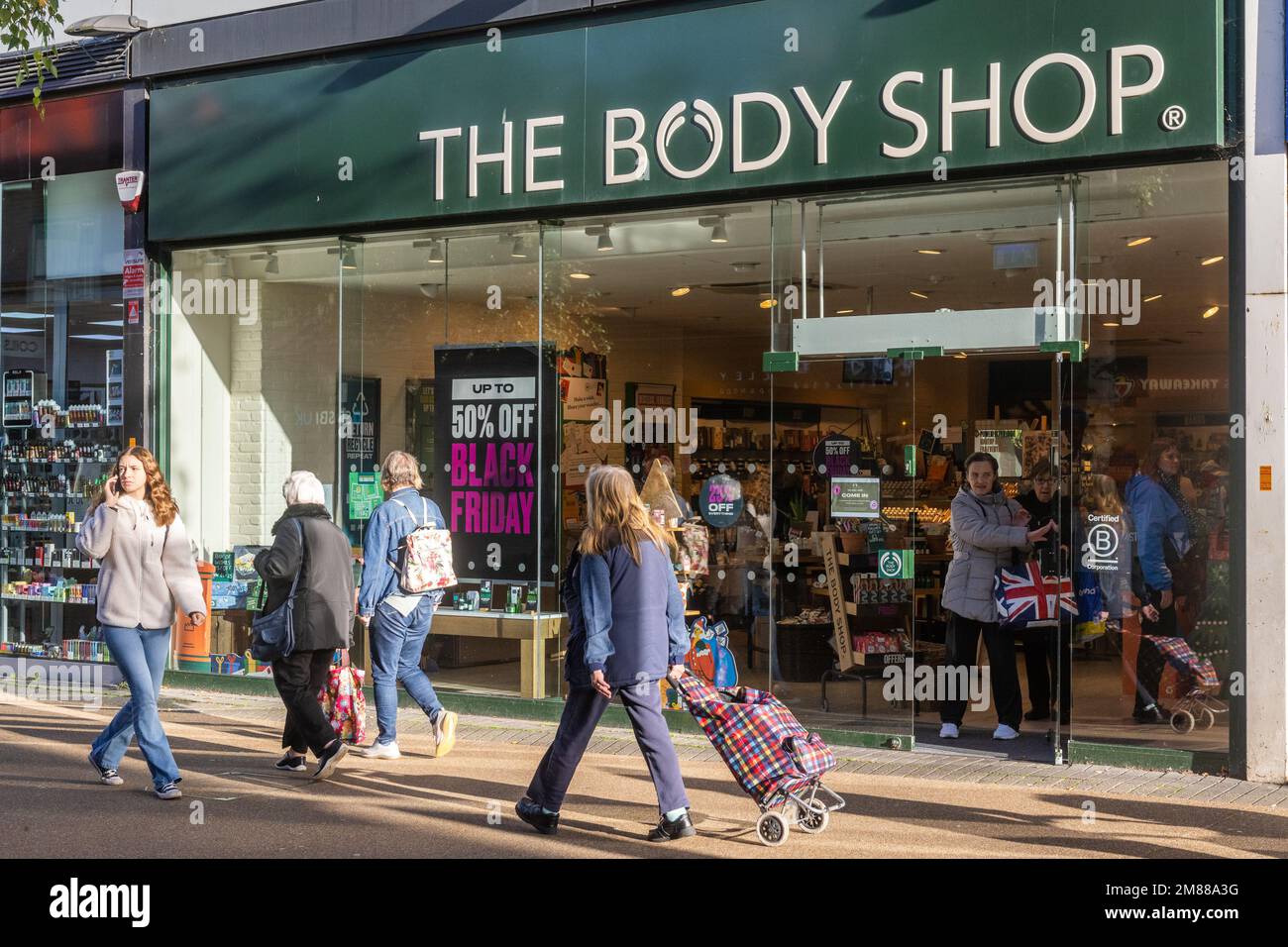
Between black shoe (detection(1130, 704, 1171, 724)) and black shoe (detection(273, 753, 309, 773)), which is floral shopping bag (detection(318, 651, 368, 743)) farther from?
black shoe (detection(1130, 704, 1171, 724))

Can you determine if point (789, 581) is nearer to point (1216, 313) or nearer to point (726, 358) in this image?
point (726, 358)

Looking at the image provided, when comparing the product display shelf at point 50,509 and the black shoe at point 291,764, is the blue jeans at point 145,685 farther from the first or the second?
the product display shelf at point 50,509

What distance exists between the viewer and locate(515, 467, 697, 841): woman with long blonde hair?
707 centimetres

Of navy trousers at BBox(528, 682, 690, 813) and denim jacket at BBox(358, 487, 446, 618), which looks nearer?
navy trousers at BBox(528, 682, 690, 813)

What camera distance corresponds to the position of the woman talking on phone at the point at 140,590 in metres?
8.05

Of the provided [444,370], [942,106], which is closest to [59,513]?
[444,370]

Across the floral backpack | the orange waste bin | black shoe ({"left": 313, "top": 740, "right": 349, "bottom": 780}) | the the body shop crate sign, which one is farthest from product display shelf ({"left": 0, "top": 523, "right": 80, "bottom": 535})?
black shoe ({"left": 313, "top": 740, "right": 349, "bottom": 780})

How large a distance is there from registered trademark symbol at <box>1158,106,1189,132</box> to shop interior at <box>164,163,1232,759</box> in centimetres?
32

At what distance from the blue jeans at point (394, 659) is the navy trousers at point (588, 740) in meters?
2.27

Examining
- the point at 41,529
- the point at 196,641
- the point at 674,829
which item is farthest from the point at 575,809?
the point at 41,529

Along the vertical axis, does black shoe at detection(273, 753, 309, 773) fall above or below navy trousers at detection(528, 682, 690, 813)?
below

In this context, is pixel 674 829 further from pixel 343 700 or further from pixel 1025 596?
pixel 1025 596

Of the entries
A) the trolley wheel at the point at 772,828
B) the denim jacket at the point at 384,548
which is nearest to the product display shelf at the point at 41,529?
the denim jacket at the point at 384,548

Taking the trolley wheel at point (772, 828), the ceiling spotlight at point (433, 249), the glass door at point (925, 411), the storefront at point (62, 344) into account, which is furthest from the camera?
the storefront at point (62, 344)
